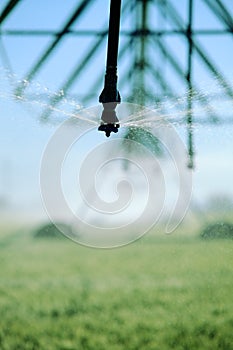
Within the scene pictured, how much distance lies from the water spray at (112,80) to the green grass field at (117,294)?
97 cm

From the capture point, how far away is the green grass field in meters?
1.57

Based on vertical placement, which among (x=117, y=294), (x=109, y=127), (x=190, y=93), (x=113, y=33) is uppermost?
(x=190, y=93)

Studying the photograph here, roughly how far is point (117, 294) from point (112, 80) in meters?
1.42

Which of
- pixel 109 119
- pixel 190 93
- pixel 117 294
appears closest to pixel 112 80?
pixel 109 119

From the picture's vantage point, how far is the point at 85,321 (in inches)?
67.2

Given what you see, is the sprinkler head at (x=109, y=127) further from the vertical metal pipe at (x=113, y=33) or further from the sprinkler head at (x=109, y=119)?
the vertical metal pipe at (x=113, y=33)

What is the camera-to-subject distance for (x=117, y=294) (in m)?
2.02

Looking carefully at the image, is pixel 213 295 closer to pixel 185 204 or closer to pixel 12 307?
pixel 185 204

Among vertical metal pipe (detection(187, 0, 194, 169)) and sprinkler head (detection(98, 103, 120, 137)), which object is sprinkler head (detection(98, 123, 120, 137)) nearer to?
sprinkler head (detection(98, 103, 120, 137))

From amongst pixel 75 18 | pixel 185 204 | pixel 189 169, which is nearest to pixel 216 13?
pixel 75 18

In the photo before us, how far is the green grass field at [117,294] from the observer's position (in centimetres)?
157

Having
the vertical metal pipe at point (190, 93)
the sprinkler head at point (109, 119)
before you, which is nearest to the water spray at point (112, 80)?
the sprinkler head at point (109, 119)

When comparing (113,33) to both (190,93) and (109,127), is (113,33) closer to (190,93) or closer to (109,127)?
(109,127)

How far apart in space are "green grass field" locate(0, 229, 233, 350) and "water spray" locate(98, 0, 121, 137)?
97cm
